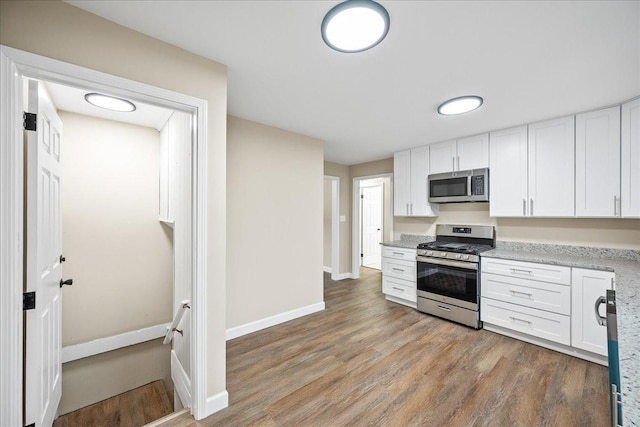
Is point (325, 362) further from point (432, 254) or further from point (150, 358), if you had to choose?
point (150, 358)

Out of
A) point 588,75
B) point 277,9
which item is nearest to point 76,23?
point 277,9

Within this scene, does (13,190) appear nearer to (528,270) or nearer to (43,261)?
(43,261)

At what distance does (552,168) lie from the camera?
2.84 metres

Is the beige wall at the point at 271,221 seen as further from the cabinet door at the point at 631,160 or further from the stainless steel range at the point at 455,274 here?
the cabinet door at the point at 631,160

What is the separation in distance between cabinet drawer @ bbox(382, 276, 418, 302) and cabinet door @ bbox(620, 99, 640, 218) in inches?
91.8

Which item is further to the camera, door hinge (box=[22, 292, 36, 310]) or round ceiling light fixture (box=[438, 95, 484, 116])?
round ceiling light fixture (box=[438, 95, 484, 116])

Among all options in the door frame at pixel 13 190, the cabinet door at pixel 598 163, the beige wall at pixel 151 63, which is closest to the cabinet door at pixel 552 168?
the cabinet door at pixel 598 163

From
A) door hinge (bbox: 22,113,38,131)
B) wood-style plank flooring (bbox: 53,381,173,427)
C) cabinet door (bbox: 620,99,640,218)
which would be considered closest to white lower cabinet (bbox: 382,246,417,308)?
cabinet door (bbox: 620,99,640,218)

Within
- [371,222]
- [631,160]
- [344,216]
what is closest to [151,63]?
[631,160]

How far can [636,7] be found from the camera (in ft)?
4.20

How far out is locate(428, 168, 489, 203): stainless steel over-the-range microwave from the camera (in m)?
3.32

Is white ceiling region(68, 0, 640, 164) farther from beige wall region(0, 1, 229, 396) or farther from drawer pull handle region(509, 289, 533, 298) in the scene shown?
drawer pull handle region(509, 289, 533, 298)

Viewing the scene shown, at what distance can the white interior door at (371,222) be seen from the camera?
21.7 ft

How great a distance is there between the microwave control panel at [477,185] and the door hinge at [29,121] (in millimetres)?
→ 4137
